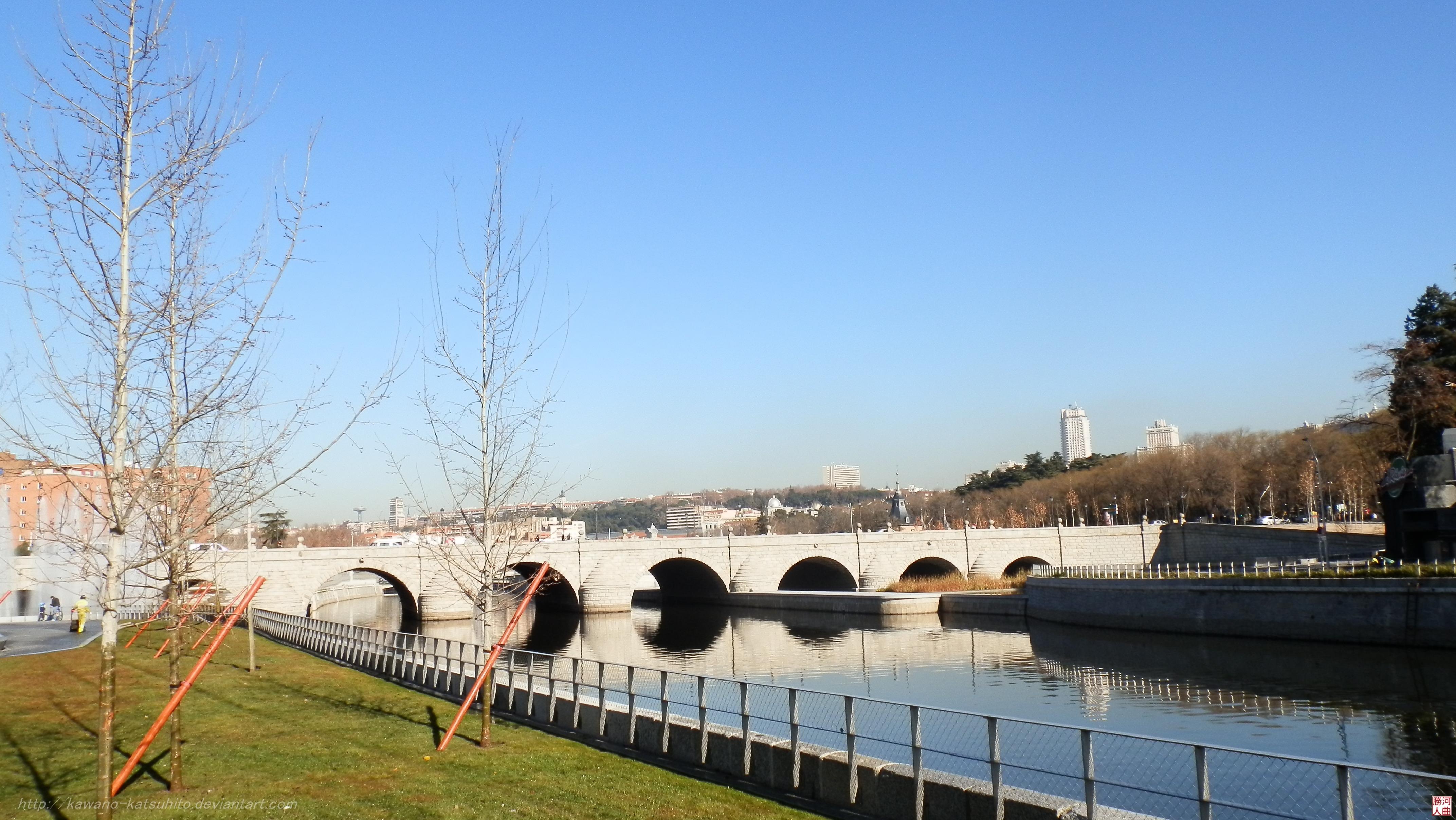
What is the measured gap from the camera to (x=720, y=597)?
74.1m

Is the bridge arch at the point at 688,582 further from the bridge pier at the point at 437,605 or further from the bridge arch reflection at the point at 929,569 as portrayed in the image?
the bridge arch reflection at the point at 929,569

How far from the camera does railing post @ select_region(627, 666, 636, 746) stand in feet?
52.2

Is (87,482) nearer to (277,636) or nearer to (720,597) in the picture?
(277,636)

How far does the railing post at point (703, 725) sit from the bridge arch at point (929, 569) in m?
67.4

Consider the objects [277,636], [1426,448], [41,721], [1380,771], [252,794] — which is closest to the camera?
[1380,771]

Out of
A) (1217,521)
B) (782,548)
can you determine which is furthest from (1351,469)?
(782,548)

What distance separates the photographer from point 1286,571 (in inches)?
1699

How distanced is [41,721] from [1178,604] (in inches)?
1551

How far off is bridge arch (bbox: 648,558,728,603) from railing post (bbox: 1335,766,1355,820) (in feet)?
205

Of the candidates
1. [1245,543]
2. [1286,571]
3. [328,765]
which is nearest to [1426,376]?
[1245,543]

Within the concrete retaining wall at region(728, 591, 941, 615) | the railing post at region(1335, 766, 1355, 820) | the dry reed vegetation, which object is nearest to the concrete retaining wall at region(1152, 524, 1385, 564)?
the dry reed vegetation

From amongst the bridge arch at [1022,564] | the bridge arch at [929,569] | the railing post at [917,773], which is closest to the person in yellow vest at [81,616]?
the railing post at [917,773]

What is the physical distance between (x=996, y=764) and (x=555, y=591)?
64.8m

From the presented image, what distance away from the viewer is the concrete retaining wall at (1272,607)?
3497cm
